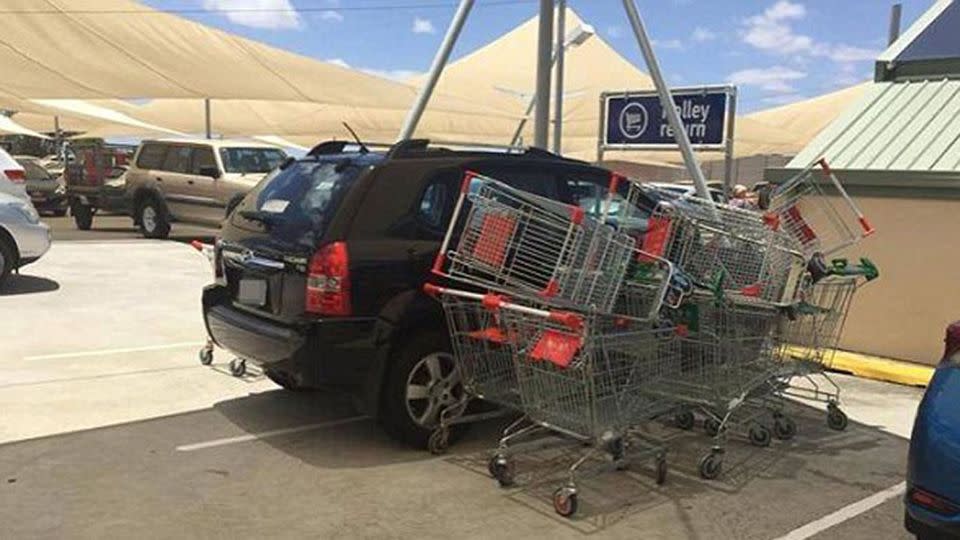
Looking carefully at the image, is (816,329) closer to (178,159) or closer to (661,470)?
(661,470)

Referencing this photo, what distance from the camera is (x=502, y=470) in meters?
4.90

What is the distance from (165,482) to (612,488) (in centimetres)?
238

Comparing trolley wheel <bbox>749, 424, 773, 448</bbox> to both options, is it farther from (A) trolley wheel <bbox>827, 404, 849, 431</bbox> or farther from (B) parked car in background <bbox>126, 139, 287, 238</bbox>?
(B) parked car in background <bbox>126, 139, 287, 238</bbox>

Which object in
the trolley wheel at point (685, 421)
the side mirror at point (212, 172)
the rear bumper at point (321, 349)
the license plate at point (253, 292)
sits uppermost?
the side mirror at point (212, 172)

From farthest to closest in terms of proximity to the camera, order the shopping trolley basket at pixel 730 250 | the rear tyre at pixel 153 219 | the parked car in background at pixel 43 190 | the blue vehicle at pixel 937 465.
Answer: the parked car in background at pixel 43 190 < the rear tyre at pixel 153 219 < the shopping trolley basket at pixel 730 250 < the blue vehicle at pixel 937 465

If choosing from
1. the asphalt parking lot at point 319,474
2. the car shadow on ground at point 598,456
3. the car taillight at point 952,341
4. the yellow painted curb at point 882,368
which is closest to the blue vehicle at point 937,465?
the car taillight at point 952,341

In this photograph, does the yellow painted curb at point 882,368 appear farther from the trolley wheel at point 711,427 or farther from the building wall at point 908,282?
the trolley wheel at point 711,427

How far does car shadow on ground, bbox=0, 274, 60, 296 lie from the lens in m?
10.6

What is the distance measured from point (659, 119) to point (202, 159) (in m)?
9.10

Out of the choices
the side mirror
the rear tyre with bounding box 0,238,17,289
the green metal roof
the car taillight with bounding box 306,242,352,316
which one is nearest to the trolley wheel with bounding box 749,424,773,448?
the car taillight with bounding box 306,242,352,316

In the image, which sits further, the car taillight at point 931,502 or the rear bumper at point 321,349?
the rear bumper at point 321,349

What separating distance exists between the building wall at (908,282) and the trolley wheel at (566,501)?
16.9 ft

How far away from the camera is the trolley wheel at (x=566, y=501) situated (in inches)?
179

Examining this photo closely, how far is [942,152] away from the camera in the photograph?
8492mm
